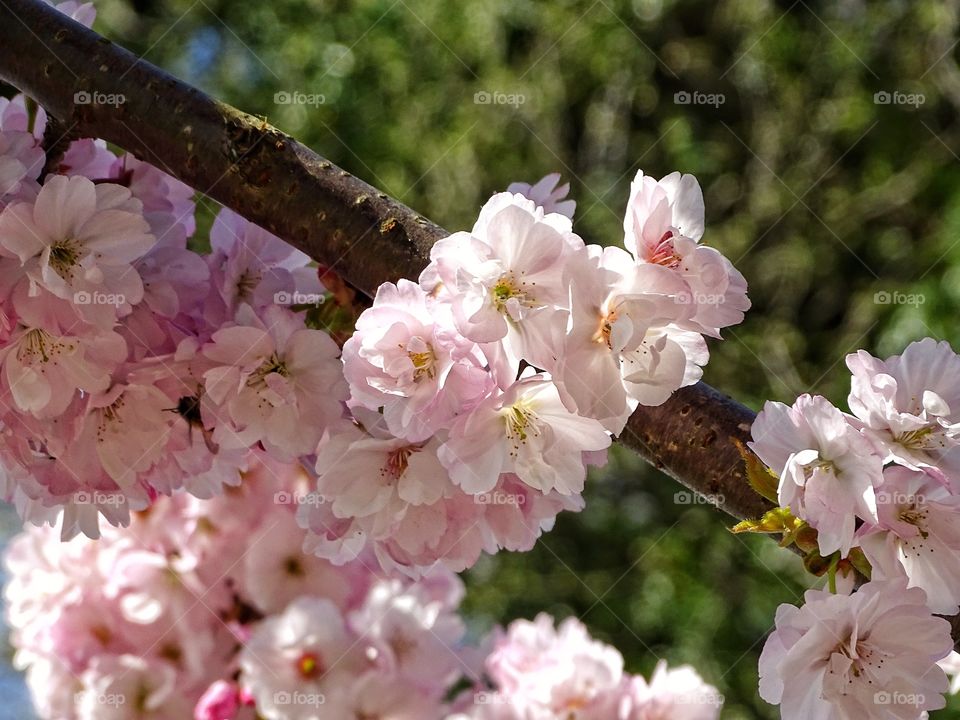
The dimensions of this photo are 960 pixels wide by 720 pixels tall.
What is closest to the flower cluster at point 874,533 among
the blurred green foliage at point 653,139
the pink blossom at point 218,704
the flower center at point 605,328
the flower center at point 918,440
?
the flower center at point 918,440

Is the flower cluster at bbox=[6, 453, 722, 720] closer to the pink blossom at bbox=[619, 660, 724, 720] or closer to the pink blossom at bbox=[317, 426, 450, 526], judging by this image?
the pink blossom at bbox=[619, 660, 724, 720]

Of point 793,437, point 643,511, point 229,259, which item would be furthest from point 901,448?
point 643,511

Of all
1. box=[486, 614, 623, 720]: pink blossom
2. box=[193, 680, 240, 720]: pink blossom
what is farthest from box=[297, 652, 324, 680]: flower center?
box=[486, 614, 623, 720]: pink blossom

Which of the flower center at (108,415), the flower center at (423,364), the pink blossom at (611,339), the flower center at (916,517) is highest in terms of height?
the pink blossom at (611,339)

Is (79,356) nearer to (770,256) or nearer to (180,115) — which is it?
(180,115)

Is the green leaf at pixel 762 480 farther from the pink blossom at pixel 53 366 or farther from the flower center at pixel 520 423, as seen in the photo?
the pink blossom at pixel 53 366

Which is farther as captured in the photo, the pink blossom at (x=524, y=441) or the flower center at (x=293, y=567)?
the flower center at (x=293, y=567)

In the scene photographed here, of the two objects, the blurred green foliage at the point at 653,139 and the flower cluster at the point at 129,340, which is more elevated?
the flower cluster at the point at 129,340
